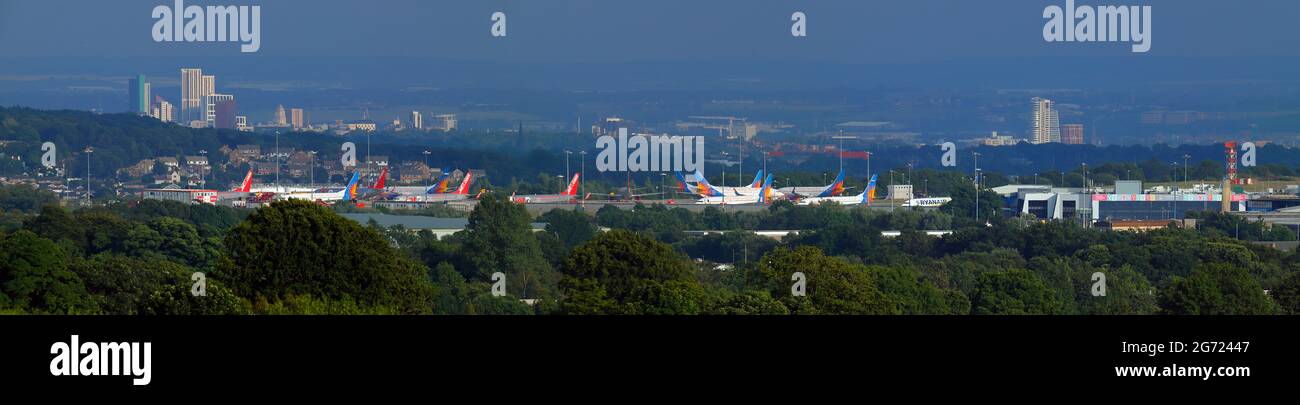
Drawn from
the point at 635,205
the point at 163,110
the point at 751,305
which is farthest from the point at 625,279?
the point at 163,110

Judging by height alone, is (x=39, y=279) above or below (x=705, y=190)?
below

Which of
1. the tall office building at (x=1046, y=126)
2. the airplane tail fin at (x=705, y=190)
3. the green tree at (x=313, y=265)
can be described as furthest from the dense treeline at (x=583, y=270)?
the tall office building at (x=1046, y=126)

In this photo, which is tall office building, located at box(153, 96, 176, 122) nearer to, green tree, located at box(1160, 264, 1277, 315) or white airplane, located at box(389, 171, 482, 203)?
white airplane, located at box(389, 171, 482, 203)

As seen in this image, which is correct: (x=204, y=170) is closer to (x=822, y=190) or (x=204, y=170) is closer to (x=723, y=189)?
(x=723, y=189)

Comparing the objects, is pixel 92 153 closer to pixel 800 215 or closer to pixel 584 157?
pixel 584 157

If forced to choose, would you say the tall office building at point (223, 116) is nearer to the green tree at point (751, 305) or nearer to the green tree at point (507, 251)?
the green tree at point (507, 251)

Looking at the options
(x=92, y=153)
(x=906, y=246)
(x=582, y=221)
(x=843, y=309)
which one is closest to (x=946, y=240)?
(x=906, y=246)
